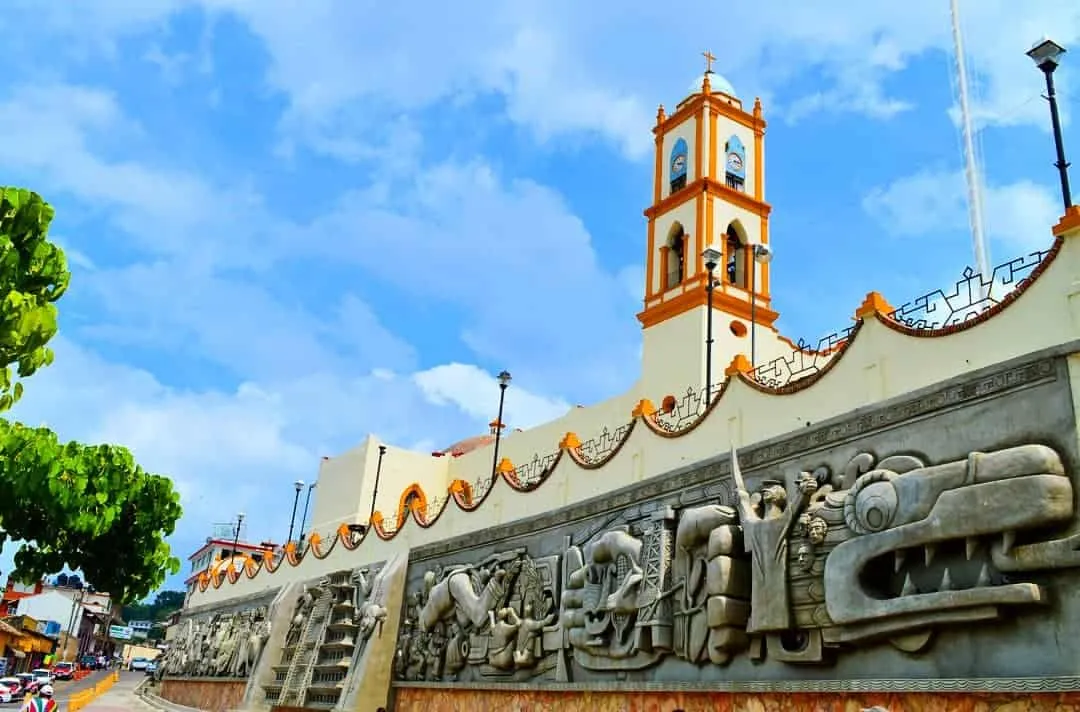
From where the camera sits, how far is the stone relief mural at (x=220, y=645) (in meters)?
23.1

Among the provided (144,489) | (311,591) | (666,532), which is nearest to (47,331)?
(666,532)

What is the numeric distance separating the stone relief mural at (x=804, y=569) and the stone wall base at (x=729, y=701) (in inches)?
12.3

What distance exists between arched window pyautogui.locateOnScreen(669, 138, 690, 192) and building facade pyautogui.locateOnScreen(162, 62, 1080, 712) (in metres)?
7.89

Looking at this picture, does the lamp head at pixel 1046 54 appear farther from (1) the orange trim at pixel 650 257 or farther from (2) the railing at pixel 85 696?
(2) the railing at pixel 85 696

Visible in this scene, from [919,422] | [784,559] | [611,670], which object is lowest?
[611,670]

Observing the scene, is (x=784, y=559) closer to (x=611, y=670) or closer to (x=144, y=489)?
(x=611, y=670)

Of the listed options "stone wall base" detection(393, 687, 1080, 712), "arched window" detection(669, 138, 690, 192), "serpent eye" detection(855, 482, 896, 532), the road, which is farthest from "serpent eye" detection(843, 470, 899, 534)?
the road

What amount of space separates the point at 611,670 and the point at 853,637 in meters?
3.94

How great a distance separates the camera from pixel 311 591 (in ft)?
69.8

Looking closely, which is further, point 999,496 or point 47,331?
point 47,331

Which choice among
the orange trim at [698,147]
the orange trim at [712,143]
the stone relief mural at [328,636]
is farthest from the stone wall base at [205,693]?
the orange trim at [712,143]

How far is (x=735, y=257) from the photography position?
22500mm

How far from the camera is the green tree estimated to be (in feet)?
29.3

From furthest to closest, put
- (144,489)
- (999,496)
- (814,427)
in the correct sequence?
(144,489) → (814,427) → (999,496)
